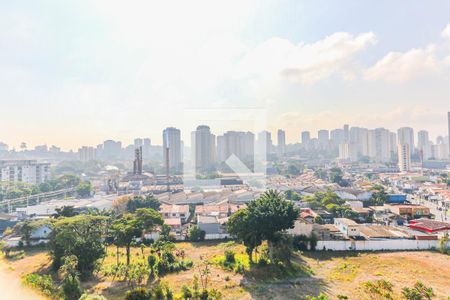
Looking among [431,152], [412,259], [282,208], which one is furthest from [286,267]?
[431,152]

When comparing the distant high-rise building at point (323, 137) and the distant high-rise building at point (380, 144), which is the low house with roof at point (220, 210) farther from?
the distant high-rise building at point (323, 137)

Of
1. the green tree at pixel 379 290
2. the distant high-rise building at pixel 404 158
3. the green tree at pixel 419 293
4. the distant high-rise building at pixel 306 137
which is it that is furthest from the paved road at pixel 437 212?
the distant high-rise building at pixel 306 137

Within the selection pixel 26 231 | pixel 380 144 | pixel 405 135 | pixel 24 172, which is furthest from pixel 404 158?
pixel 24 172

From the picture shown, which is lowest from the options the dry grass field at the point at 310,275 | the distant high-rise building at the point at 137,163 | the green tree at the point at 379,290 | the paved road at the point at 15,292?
the dry grass field at the point at 310,275

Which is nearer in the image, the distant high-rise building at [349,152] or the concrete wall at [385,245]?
the concrete wall at [385,245]

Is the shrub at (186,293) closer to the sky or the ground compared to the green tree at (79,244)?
closer to the ground

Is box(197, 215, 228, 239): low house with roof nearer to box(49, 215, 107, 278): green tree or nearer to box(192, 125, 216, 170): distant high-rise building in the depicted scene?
box(49, 215, 107, 278): green tree

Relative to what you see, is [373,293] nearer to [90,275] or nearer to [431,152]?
[90,275]
